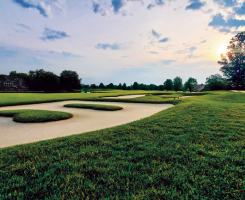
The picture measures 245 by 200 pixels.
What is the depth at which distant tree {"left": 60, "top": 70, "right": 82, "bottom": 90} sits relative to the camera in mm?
56406

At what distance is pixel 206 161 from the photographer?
2.54 m

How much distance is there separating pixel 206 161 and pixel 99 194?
211 centimetres

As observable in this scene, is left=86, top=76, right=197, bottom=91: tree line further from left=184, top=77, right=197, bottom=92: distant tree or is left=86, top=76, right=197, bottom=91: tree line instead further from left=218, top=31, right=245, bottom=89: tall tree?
left=218, top=31, right=245, bottom=89: tall tree

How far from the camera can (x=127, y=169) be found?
91.5 inches

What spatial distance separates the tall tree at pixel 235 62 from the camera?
102 feet

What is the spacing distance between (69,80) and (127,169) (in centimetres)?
5972

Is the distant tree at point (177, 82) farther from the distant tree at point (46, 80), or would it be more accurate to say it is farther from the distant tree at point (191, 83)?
the distant tree at point (46, 80)

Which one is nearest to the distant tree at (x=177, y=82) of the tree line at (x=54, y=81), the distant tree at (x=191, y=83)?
the distant tree at (x=191, y=83)

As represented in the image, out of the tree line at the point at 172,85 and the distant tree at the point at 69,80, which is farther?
the distant tree at the point at 69,80

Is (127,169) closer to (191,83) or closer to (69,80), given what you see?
(191,83)

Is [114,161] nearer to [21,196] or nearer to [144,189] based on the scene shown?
[144,189]

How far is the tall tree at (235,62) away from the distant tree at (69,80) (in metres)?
52.2

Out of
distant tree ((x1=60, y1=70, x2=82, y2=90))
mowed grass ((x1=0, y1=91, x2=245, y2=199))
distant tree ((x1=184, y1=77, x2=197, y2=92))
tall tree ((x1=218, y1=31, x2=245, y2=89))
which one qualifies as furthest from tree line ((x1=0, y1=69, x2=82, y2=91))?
mowed grass ((x1=0, y1=91, x2=245, y2=199))

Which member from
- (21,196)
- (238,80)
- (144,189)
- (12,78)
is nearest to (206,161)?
(144,189)
